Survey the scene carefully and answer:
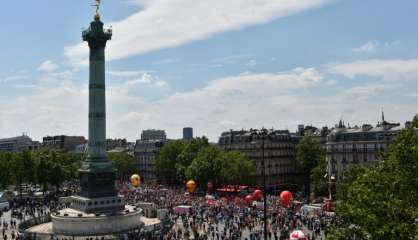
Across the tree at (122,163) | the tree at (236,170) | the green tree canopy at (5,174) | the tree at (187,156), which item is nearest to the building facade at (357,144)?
the tree at (236,170)

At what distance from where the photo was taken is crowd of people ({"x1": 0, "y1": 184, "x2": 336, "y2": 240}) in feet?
164

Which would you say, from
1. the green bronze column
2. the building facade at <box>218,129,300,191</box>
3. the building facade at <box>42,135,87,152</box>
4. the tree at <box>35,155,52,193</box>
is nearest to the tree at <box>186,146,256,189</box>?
the building facade at <box>218,129,300,191</box>

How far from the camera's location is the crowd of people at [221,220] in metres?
49.8

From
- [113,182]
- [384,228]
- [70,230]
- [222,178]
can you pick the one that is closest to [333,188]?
[222,178]

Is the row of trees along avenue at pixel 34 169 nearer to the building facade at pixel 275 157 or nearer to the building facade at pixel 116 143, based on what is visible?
the building facade at pixel 275 157

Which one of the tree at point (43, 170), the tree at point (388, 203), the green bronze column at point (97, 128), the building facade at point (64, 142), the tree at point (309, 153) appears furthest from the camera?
the building facade at point (64, 142)

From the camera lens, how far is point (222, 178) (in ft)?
308

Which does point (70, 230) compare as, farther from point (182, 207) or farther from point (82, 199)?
point (182, 207)

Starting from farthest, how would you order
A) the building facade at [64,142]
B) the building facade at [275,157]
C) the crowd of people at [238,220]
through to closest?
1. the building facade at [64,142]
2. the building facade at [275,157]
3. the crowd of people at [238,220]

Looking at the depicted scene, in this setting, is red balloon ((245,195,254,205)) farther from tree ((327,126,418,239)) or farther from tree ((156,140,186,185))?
tree ((156,140,186,185))

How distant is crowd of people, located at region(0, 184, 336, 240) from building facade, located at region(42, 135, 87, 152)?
102199 millimetres

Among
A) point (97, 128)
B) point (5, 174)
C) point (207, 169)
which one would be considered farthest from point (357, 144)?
point (5, 174)

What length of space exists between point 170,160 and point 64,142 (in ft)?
248

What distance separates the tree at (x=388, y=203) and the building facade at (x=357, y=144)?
5408 centimetres
